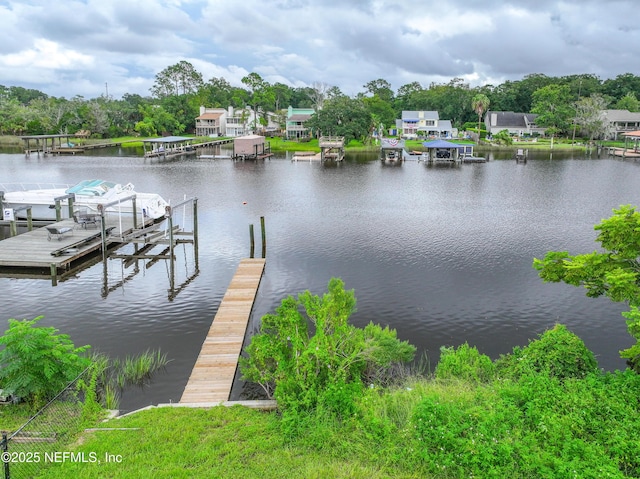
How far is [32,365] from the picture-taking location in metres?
12.3

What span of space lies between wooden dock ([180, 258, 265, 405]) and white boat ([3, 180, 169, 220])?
1260cm

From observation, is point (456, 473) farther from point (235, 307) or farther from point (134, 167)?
point (134, 167)

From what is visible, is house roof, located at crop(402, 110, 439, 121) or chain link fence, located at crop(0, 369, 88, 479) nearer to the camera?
chain link fence, located at crop(0, 369, 88, 479)

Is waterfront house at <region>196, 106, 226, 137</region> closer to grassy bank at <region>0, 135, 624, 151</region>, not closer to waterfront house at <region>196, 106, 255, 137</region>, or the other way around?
waterfront house at <region>196, 106, 255, 137</region>

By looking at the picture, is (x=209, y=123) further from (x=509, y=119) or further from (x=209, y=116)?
(x=509, y=119)

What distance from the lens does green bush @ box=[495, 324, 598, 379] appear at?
498 inches

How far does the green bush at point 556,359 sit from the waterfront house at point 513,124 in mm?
100320

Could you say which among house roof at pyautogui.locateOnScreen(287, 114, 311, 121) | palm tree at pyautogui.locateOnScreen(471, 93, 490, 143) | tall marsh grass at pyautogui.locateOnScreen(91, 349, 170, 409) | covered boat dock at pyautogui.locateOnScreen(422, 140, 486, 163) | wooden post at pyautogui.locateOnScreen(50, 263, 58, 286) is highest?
palm tree at pyautogui.locateOnScreen(471, 93, 490, 143)

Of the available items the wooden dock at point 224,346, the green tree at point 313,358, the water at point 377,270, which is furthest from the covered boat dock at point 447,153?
the green tree at point 313,358

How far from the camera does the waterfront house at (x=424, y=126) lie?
106 metres

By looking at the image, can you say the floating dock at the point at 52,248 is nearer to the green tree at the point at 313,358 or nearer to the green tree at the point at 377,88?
the green tree at the point at 313,358

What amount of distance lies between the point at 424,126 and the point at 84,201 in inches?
3342

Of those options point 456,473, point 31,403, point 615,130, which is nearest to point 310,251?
point 31,403

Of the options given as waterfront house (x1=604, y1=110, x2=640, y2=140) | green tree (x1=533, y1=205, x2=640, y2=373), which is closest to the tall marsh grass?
green tree (x1=533, y1=205, x2=640, y2=373)
